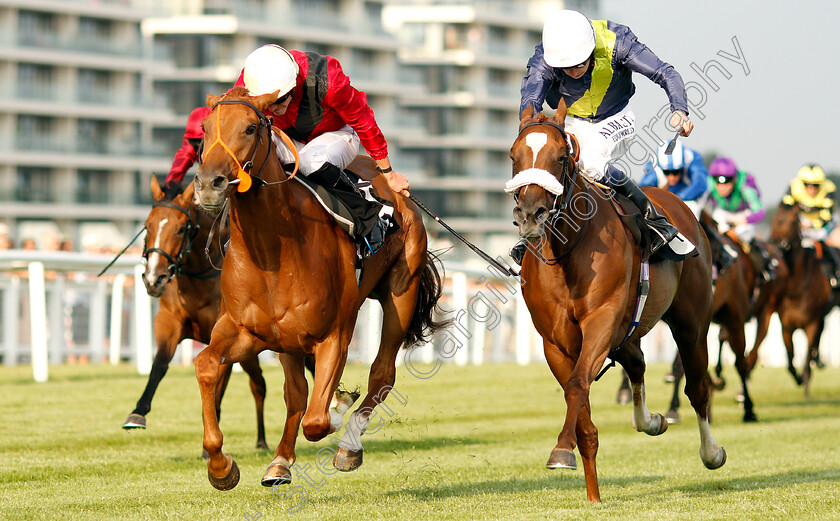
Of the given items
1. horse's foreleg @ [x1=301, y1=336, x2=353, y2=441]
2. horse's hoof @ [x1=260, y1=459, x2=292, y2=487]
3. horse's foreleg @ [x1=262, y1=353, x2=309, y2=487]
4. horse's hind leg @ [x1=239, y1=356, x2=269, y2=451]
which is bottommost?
horse's hind leg @ [x1=239, y1=356, x2=269, y2=451]

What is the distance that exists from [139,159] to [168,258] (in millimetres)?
49214

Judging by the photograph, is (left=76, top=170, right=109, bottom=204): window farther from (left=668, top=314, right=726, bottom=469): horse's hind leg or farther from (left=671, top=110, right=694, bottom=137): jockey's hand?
(left=671, top=110, right=694, bottom=137): jockey's hand

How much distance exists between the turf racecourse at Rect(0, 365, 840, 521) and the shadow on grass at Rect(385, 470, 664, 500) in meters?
0.01

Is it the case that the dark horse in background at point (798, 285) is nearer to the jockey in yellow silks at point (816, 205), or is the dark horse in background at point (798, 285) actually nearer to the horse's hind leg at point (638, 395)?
the jockey in yellow silks at point (816, 205)

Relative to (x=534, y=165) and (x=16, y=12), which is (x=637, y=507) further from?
(x=16, y=12)

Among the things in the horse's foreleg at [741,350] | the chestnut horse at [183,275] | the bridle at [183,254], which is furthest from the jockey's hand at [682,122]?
the horse's foreleg at [741,350]

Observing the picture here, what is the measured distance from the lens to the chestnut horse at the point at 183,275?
7926 mm

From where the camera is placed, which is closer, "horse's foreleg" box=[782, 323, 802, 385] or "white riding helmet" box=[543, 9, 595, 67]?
"white riding helmet" box=[543, 9, 595, 67]

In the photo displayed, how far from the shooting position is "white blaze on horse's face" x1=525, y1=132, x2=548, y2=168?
5543mm

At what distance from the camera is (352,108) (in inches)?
253

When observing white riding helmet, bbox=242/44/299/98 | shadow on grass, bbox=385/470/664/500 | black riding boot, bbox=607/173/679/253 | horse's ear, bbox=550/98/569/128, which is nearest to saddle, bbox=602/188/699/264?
black riding boot, bbox=607/173/679/253

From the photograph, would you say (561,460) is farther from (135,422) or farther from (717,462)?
(135,422)

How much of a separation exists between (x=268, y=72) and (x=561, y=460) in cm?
237

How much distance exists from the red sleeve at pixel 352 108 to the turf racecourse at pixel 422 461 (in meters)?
1.77
